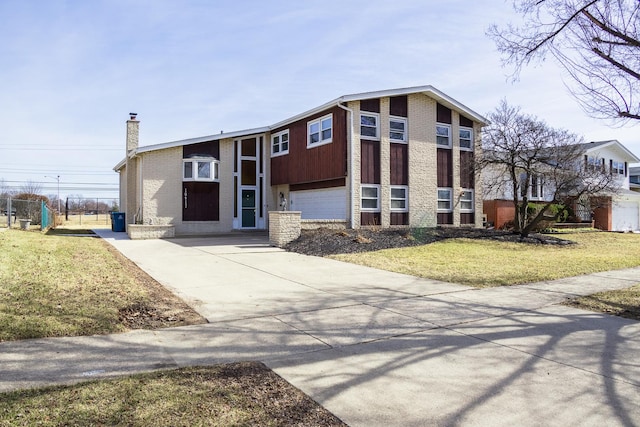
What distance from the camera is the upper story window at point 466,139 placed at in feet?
74.1

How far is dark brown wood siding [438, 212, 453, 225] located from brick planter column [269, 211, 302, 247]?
8.49 m

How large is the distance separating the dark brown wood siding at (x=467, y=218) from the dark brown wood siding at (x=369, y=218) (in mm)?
5589

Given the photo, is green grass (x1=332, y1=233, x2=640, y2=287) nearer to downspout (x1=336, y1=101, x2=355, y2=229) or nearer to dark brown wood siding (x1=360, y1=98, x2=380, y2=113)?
downspout (x1=336, y1=101, x2=355, y2=229)

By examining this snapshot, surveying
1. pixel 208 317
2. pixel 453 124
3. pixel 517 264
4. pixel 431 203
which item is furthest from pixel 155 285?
pixel 453 124

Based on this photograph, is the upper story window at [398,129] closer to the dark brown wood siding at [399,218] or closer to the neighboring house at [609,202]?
the dark brown wood siding at [399,218]

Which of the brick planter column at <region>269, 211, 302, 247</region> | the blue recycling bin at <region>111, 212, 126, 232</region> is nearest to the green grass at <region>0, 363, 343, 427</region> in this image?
the brick planter column at <region>269, 211, 302, 247</region>

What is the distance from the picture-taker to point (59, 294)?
21.8 ft

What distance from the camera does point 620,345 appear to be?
16.6 ft

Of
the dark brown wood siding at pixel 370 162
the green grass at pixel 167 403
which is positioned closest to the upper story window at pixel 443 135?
the dark brown wood siding at pixel 370 162

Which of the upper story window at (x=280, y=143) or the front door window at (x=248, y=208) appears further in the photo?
the front door window at (x=248, y=208)

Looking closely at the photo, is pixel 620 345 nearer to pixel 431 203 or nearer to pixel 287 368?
pixel 287 368

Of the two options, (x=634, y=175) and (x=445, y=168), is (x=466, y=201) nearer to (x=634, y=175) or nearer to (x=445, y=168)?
(x=445, y=168)

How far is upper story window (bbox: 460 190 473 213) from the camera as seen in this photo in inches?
883

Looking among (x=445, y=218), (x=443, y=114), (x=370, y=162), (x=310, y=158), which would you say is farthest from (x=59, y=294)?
(x=443, y=114)
